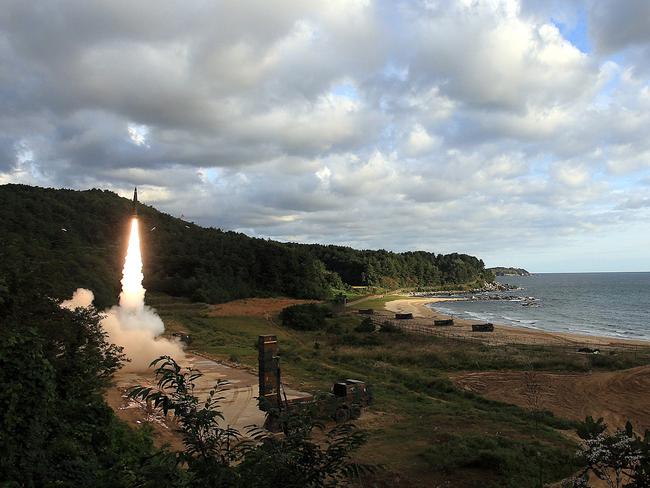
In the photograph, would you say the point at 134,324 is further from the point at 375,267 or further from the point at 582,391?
the point at 375,267

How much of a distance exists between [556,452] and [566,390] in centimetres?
1463

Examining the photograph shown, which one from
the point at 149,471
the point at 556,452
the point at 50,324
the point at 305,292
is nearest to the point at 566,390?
the point at 556,452

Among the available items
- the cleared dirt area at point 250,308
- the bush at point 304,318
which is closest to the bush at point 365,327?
the bush at point 304,318

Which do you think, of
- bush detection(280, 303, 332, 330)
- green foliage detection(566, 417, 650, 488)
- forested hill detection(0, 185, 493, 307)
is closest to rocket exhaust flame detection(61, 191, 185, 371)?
forested hill detection(0, 185, 493, 307)

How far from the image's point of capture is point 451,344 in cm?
4706

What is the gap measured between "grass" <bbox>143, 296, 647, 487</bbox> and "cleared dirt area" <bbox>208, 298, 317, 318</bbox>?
12.9m

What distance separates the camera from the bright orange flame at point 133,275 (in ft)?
112

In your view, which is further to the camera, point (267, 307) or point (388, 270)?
point (388, 270)

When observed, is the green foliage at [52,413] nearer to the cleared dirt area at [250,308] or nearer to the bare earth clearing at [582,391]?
the bare earth clearing at [582,391]

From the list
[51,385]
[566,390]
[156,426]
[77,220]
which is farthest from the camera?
[77,220]

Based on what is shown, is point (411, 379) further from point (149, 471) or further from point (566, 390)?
point (149, 471)

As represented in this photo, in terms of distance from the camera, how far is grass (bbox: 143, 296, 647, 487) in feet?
49.4

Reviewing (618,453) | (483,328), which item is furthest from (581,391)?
(483,328)

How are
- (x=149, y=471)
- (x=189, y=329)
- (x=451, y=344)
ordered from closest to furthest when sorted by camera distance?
(x=149, y=471), (x=451, y=344), (x=189, y=329)
